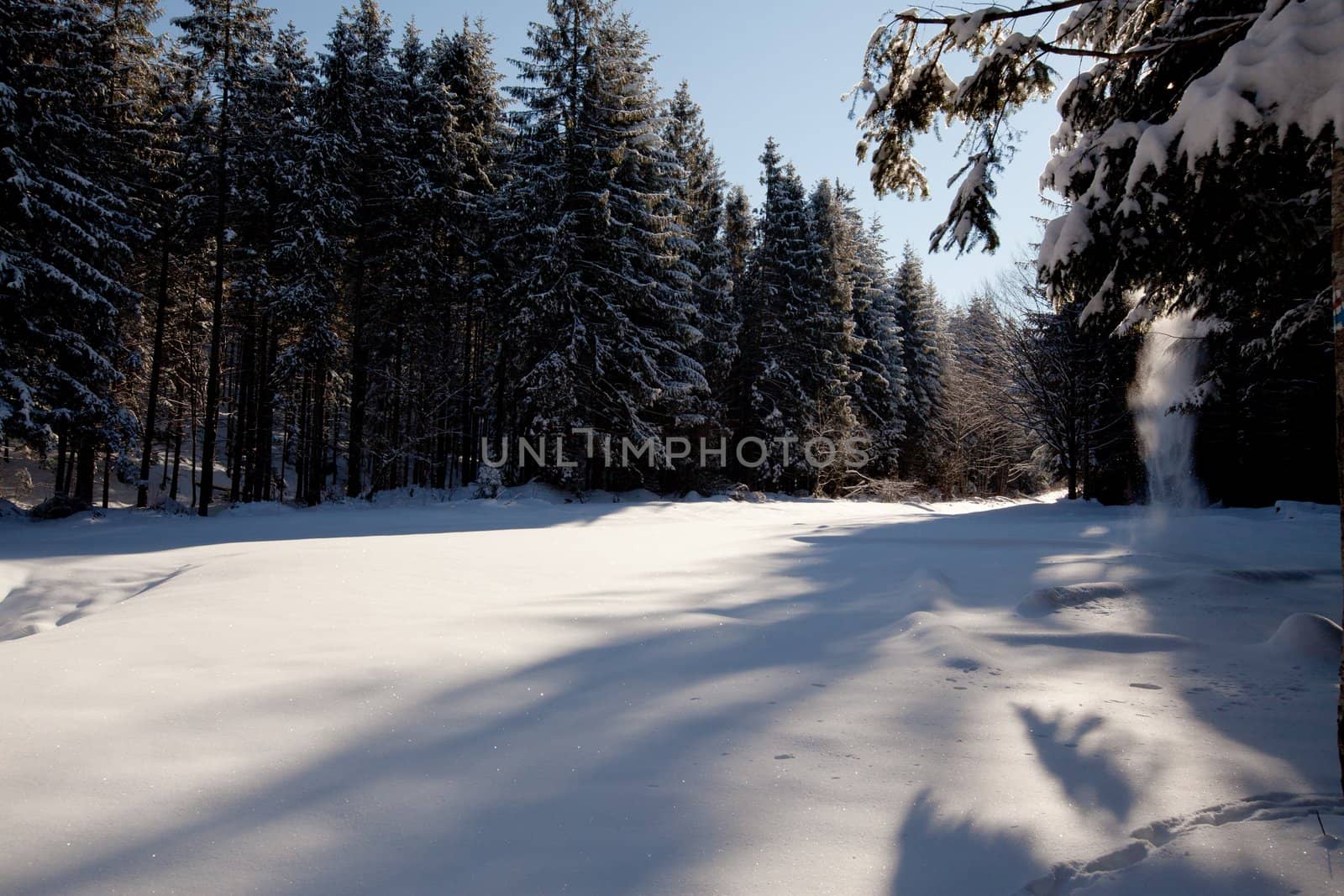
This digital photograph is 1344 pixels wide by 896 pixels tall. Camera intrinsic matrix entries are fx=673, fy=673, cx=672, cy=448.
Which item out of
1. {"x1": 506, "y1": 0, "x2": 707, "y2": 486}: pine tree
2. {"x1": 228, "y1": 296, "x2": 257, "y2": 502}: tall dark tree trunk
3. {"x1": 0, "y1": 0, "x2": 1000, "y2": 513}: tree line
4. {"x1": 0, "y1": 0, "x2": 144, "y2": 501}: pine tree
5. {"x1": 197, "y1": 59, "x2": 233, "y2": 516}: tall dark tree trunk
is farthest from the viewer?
{"x1": 228, "y1": 296, "x2": 257, "y2": 502}: tall dark tree trunk

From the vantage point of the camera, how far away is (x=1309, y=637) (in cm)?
356

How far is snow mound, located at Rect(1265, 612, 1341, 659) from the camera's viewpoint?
137 inches

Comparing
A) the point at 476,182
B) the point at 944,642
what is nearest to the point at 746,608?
the point at 944,642

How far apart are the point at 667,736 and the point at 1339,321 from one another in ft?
8.77

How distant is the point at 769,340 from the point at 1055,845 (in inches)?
961

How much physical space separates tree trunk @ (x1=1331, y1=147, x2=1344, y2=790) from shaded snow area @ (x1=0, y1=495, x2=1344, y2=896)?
0.29m

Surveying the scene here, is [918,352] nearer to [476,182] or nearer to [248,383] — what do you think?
[476,182]

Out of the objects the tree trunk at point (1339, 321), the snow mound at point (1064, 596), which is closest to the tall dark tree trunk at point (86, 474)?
the snow mound at point (1064, 596)

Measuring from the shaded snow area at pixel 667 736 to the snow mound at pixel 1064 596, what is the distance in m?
0.03

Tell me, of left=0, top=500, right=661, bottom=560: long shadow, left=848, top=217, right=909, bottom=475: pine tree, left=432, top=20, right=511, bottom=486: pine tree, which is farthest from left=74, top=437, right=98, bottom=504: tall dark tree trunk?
left=848, top=217, right=909, bottom=475: pine tree

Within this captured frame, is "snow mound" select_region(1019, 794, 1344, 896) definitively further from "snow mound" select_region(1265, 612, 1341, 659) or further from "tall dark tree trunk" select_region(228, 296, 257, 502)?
"tall dark tree trunk" select_region(228, 296, 257, 502)

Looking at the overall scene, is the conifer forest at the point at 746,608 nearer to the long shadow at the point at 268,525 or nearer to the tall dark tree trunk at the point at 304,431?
the long shadow at the point at 268,525

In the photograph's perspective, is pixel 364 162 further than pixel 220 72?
Yes

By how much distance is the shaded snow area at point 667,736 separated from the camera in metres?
1.72
